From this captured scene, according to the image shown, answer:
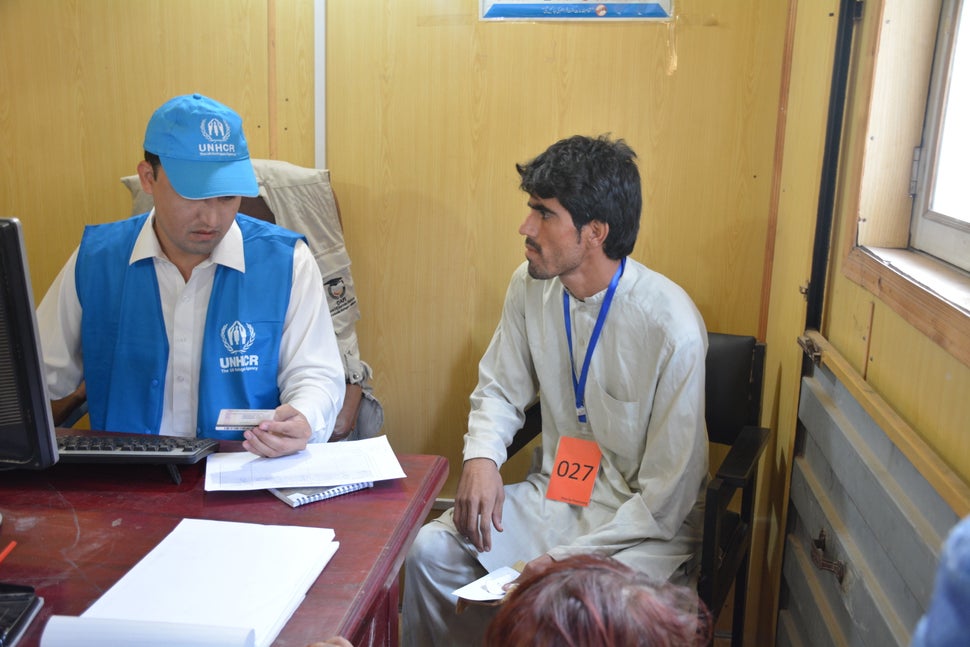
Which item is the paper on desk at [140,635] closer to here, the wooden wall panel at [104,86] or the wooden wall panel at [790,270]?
the wooden wall panel at [790,270]

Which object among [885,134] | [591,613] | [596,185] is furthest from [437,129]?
[591,613]

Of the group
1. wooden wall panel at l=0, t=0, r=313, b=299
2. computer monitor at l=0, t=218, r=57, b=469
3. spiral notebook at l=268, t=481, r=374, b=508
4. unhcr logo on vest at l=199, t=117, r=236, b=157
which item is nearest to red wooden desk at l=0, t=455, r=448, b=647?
spiral notebook at l=268, t=481, r=374, b=508

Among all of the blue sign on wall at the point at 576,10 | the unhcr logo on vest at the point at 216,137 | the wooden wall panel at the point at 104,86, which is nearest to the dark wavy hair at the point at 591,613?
the unhcr logo on vest at the point at 216,137

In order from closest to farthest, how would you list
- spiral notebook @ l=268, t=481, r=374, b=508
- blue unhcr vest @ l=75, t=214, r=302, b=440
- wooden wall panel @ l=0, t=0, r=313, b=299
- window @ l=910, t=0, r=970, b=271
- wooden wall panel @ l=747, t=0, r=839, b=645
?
spiral notebook @ l=268, t=481, r=374, b=508, window @ l=910, t=0, r=970, b=271, blue unhcr vest @ l=75, t=214, r=302, b=440, wooden wall panel @ l=747, t=0, r=839, b=645, wooden wall panel @ l=0, t=0, r=313, b=299

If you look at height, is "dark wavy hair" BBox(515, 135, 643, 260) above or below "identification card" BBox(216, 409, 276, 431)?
above

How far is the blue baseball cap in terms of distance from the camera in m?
1.89

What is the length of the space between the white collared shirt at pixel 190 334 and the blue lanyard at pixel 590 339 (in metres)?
0.59

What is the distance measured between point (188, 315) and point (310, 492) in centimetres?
67

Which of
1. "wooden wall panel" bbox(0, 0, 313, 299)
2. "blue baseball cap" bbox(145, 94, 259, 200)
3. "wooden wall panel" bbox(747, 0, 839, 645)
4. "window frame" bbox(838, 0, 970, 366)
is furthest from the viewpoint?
"wooden wall panel" bbox(0, 0, 313, 299)

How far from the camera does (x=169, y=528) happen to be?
1.40 m

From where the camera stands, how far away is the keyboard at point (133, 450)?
1579 millimetres

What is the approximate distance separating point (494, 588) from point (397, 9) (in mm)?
1781

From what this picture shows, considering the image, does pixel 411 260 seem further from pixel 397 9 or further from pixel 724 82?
pixel 724 82

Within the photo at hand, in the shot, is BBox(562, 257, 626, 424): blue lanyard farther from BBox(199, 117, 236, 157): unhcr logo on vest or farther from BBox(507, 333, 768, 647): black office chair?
BBox(199, 117, 236, 157): unhcr logo on vest
